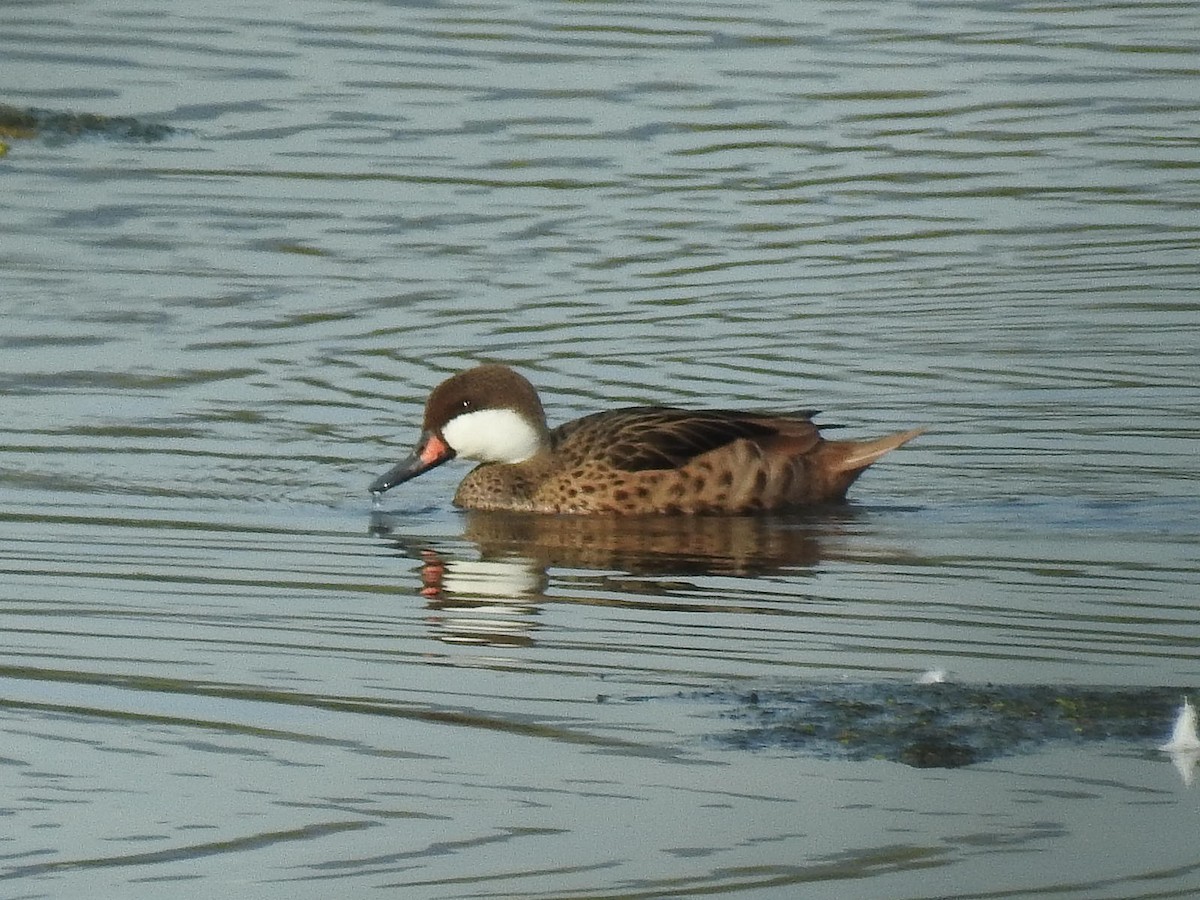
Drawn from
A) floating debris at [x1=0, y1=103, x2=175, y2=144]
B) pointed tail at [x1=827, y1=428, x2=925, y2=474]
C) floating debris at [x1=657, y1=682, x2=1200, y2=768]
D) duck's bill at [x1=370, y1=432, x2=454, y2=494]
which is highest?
floating debris at [x1=0, y1=103, x2=175, y2=144]

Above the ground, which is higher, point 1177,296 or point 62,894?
point 1177,296

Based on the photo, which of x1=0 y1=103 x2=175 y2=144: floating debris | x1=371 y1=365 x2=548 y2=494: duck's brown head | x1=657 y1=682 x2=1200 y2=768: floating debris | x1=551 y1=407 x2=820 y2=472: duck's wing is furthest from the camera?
x1=0 y1=103 x2=175 y2=144: floating debris

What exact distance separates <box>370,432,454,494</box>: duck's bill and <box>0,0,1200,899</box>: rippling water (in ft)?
0.63

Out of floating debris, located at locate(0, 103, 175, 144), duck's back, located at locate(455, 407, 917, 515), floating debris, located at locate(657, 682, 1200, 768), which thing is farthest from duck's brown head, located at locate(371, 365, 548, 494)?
floating debris, located at locate(0, 103, 175, 144)

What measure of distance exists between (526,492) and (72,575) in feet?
8.12

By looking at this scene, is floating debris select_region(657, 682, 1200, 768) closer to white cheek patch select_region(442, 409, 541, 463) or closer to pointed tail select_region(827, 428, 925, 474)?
pointed tail select_region(827, 428, 925, 474)

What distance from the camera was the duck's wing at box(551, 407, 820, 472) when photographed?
11516 mm

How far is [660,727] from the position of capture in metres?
7.53

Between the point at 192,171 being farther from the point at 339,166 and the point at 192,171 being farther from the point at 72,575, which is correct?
the point at 72,575

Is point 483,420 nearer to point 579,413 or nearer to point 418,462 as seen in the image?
point 418,462

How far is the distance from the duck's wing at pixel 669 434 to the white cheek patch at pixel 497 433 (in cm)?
13

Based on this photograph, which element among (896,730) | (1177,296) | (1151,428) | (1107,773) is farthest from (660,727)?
(1177,296)

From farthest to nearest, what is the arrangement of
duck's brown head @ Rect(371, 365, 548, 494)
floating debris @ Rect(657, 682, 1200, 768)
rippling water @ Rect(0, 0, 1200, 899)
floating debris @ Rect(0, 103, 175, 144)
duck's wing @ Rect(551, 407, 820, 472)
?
floating debris @ Rect(0, 103, 175, 144)
duck's brown head @ Rect(371, 365, 548, 494)
duck's wing @ Rect(551, 407, 820, 472)
floating debris @ Rect(657, 682, 1200, 768)
rippling water @ Rect(0, 0, 1200, 899)

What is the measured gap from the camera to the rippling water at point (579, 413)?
22.4ft
